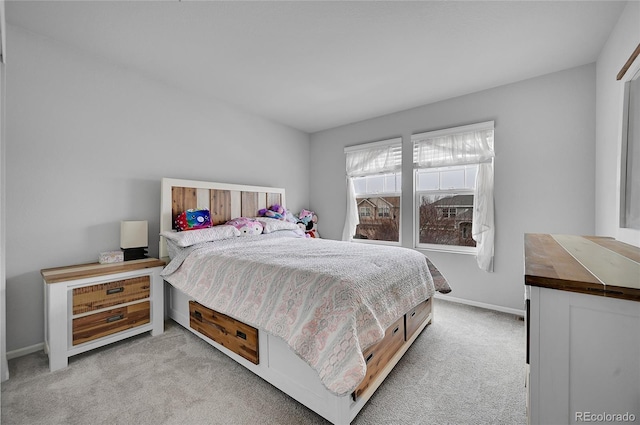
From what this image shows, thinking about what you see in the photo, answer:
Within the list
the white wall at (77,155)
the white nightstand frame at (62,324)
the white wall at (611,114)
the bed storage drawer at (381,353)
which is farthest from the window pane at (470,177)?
the white nightstand frame at (62,324)

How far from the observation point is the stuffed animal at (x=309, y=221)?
433cm

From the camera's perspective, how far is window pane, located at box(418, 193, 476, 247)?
329 centimetres

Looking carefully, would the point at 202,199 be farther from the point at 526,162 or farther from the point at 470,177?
the point at 526,162

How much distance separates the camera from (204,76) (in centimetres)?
276

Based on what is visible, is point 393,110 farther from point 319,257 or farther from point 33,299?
point 33,299

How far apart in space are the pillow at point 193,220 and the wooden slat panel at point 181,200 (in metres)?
0.10

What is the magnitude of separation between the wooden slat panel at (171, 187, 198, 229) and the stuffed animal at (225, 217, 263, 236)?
0.48m

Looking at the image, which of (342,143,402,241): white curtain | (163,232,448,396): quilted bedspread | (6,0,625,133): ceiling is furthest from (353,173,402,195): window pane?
(163,232,448,396): quilted bedspread

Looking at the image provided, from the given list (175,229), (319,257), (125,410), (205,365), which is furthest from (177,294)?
(319,257)

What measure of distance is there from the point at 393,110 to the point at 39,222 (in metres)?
4.04

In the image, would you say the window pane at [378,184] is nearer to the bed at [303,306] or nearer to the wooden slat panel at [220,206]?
the bed at [303,306]

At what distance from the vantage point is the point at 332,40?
2172mm

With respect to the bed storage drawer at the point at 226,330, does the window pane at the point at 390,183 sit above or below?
above
